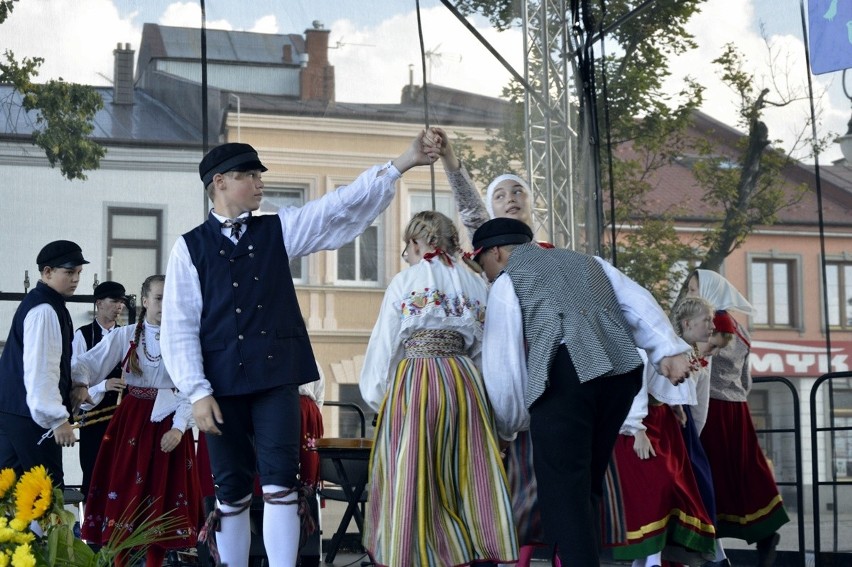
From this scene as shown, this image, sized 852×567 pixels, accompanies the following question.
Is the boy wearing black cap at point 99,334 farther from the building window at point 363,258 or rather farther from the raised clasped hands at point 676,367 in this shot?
the raised clasped hands at point 676,367

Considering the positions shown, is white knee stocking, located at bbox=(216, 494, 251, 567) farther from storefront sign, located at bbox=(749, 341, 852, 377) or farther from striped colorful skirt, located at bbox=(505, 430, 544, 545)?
storefront sign, located at bbox=(749, 341, 852, 377)

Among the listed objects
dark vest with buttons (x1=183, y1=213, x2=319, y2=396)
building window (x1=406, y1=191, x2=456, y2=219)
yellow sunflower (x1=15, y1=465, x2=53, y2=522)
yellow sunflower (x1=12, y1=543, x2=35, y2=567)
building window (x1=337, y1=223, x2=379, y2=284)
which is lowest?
yellow sunflower (x1=12, y1=543, x2=35, y2=567)

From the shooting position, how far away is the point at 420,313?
3.95 metres

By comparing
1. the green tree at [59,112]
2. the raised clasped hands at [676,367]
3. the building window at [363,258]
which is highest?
the green tree at [59,112]

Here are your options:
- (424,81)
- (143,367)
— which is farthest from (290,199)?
(143,367)

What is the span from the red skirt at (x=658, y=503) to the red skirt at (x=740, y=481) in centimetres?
63

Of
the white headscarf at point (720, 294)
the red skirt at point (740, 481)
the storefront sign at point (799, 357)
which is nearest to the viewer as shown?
the red skirt at point (740, 481)

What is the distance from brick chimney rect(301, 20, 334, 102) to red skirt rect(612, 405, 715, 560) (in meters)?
2.99

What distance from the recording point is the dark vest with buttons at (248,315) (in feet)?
11.4

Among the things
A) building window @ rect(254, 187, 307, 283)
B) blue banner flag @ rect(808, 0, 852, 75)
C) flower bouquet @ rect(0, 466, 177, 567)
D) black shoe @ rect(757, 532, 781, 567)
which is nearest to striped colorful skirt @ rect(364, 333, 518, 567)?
flower bouquet @ rect(0, 466, 177, 567)

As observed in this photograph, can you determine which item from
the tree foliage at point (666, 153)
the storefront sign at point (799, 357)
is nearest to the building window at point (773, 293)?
the storefront sign at point (799, 357)

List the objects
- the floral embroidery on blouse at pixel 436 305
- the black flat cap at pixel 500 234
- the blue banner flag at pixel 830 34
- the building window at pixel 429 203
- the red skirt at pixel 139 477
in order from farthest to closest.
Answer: the building window at pixel 429 203, the blue banner flag at pixel 830 34, the red skirt at pixel 139 477, the black flat cap at pixel 500 234, the floral embroidery on blouse at pixel 436 305

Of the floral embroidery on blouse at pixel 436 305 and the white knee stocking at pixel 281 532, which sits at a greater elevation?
the floral embroidery on blouse at pixel 436 305

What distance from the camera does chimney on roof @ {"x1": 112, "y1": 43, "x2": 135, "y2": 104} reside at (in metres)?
6.35
